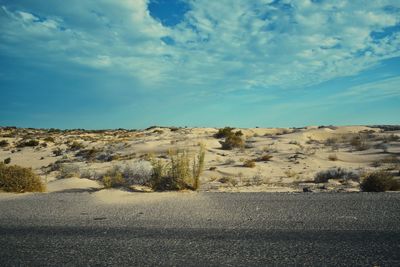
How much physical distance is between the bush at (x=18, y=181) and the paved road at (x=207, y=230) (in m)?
1.93

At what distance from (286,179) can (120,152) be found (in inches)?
686

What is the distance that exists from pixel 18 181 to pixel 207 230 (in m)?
7.15

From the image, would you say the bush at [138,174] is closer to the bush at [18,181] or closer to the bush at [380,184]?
the bush at [18,181]

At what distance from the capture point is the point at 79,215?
309 inches

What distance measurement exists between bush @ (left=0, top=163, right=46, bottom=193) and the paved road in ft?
6.34

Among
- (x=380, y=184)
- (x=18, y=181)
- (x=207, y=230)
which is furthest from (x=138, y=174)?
(x=380, y=184)

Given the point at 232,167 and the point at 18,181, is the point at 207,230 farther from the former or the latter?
the point at 232,167

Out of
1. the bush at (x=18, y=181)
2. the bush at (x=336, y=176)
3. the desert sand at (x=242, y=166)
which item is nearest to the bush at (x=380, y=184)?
the desert sand at (x=242, y=166)

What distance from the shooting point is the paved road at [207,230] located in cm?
494

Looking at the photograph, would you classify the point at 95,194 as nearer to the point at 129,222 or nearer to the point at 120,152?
the point at 129,222

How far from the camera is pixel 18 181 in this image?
11328 millimetres

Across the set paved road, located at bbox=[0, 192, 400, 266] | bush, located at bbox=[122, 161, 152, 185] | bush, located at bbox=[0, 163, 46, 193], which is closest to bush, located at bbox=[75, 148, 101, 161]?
bush, located at bbox=[122, 161, 152, 185]

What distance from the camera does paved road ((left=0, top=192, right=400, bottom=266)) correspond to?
16.2 feet

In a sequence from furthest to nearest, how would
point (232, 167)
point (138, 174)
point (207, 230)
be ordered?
point (232, 167) → point (138, 174) → point (207, 230)
